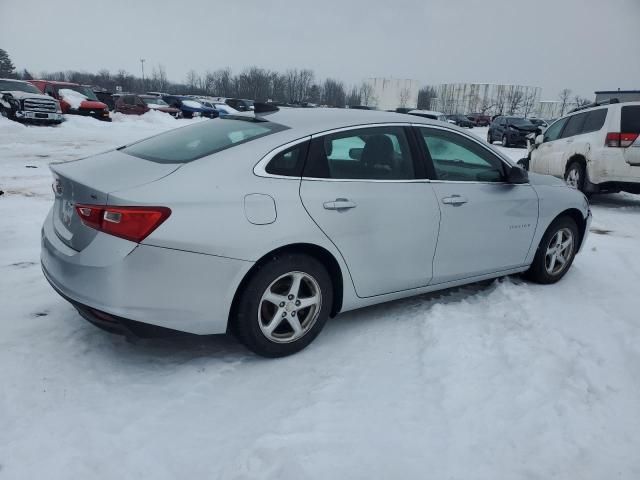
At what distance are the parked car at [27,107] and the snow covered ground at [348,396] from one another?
54.9ft

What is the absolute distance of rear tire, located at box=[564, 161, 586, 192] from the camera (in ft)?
27.8

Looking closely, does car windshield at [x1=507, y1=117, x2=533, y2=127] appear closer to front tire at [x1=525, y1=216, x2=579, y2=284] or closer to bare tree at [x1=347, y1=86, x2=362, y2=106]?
A: front tire at [x1=525, y1=216, x2=579, y2=284]

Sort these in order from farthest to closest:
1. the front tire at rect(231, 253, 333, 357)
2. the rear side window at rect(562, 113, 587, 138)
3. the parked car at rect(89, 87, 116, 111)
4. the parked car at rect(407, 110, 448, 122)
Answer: the parked car at rect(89, 87, 116, 111) → the rear side window at rect(562, 113, 587, 138) → the parked car at rect(407, 110, 448, 122) → the front tire at rect(231, 253, 333, 357)

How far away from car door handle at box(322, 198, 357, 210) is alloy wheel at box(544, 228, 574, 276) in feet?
7.80

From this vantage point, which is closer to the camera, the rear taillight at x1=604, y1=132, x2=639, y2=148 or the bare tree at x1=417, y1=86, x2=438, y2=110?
the rear taillight at x1=604, y1=132, x2=639, y2=148

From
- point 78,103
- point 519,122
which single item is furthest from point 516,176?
point 78,103

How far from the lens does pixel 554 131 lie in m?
9.79

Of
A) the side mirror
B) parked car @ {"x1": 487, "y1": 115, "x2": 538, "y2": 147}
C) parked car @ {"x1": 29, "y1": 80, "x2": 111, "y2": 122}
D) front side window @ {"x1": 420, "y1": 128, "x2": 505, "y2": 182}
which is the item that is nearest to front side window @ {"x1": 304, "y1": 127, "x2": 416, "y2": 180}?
front side window @ {"x1": 420, "y1": 128, "x2": 505, "y2": 182}

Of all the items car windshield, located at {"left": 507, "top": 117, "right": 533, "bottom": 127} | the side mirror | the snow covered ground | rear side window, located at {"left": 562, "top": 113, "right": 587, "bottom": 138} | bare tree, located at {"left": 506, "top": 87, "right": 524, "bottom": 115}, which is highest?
bare tree, located at {"left": 506, "top": 87, "right": 524, "bottom": 115}

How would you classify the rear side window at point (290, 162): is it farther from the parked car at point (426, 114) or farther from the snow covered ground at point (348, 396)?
the parked car at point (426, 114)

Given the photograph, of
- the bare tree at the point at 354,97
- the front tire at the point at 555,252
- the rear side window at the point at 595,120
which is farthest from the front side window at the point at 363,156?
the bare tree at the point at 354,97

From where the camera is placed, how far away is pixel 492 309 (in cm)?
387

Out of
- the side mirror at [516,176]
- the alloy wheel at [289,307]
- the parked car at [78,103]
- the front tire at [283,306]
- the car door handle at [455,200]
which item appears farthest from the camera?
the parked car at [78,103]

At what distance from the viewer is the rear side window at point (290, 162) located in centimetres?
291
